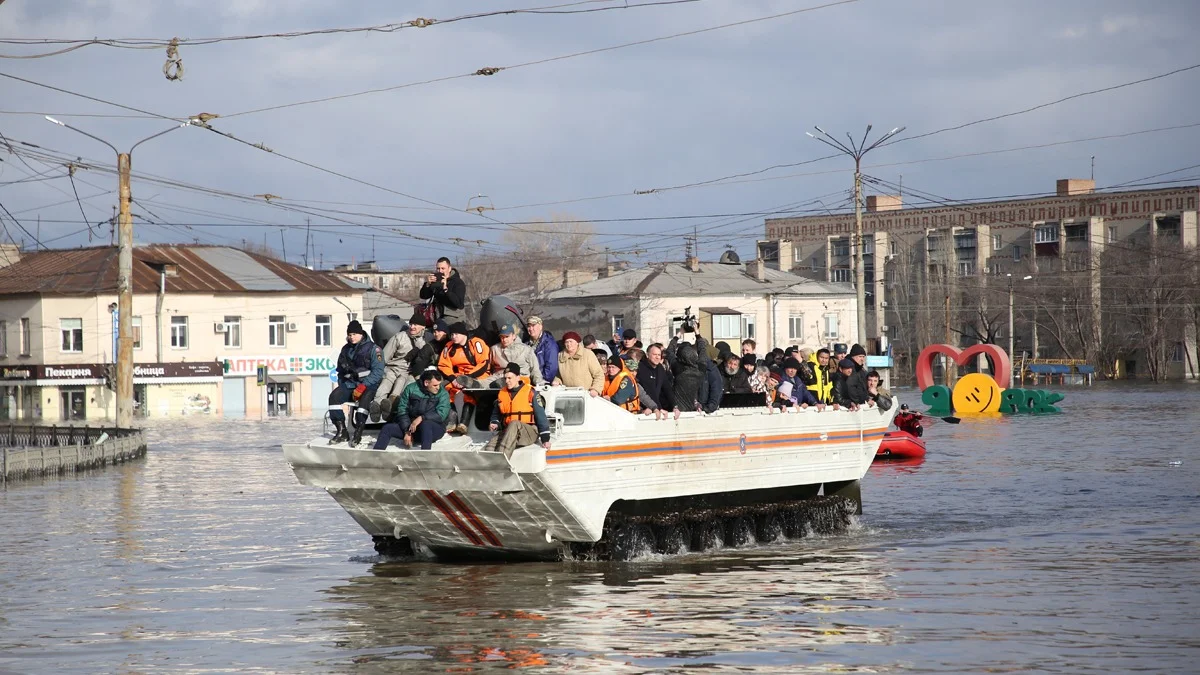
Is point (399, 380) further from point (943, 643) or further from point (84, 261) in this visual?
point (84, 261)

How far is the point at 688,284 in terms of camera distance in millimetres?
79188

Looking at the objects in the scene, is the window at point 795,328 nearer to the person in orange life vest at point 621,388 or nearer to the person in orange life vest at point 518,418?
the person in orange life vest at point 621,388

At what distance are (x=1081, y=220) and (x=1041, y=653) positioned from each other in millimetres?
91152

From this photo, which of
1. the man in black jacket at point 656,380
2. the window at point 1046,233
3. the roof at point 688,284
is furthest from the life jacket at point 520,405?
the window at point 1046,233

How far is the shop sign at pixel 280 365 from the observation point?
230ft

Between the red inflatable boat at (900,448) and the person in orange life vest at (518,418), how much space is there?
1934cm

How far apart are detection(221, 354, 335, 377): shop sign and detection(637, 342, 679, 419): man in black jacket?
54414 mm

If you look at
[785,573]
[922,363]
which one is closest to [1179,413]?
[922,363]

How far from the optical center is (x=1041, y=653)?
37.8 feet

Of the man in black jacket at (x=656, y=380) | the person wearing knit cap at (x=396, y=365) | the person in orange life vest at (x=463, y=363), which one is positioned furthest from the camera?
the man in black jacket at (x=656, y=380)

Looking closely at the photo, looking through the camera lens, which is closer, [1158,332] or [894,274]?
[1158,332]

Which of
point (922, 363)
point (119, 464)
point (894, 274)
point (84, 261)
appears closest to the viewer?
point (119, 464)

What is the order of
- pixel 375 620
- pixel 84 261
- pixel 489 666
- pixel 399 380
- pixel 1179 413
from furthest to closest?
pixel 84 261, pixel 1179 413, pixel 399 380, pixel 375 620, pixel 489 666

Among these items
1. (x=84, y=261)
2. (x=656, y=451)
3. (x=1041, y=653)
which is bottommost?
(x=1041, y=653)
